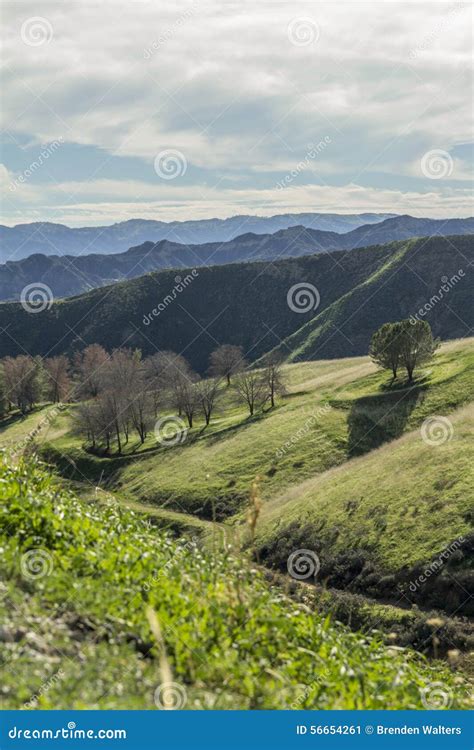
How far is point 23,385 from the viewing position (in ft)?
→ 423

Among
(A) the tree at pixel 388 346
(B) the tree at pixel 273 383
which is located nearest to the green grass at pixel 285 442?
(B) the tree at pixel 273 383

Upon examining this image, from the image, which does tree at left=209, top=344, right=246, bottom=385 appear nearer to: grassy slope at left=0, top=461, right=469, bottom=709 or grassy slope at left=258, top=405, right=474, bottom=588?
grassy slope at left=258, top=405, right=474, bottom=588

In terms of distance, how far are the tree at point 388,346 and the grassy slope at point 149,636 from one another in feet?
239

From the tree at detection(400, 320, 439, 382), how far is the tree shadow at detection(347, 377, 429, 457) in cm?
264

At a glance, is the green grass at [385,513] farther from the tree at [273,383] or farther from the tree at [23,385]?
the tree at [23,385]

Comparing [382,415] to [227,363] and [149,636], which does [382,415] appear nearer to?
[227,363]

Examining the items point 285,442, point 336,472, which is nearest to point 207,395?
point 285,442

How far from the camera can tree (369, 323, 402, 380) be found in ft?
257

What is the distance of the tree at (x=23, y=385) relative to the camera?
12950cm

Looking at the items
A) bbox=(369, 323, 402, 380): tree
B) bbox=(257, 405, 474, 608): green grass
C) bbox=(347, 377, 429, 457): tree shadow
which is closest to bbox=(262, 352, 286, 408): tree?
bbox=(369, 323, 402, 380): tree

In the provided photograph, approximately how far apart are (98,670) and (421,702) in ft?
13.5

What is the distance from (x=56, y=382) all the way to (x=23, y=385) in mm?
11807

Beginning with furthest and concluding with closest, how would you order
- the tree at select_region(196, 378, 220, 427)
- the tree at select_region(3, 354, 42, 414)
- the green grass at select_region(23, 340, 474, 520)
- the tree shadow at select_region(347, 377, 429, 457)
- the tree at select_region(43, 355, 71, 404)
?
the tree at select_region(43, 355, 71, 404) → the tree at select_region(3, 354, 42, 414) → the tree at select_region(196, 378, 220, 427) → the tree shadow at select_region(347, 377, 429, 457) → the green grass at select_region(23, 340, 474, 520)

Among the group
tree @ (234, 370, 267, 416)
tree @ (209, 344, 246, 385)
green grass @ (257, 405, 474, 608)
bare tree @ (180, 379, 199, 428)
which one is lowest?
green grass @ (257, 405, 474, 608)
